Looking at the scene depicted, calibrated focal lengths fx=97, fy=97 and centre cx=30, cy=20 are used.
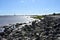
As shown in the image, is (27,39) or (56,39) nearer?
(56,39)

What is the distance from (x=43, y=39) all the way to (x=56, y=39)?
Answer: 2.92m

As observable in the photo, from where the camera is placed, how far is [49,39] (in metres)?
15.9

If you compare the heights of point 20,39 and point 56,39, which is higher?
point 56,39

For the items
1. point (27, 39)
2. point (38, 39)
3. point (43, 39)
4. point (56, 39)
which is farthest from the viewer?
point (27, 39)

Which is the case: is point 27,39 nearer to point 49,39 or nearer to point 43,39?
point 43,39

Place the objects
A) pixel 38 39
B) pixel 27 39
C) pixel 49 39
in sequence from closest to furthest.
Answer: pixel 49 39
pixel 38 39
pixel 27 39

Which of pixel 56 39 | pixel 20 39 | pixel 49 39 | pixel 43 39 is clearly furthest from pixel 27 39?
pixel 56 39

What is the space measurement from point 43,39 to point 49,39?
1.36m

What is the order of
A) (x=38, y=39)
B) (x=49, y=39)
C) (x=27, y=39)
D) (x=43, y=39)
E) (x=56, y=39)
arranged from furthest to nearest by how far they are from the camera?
(x=27, y=39), (x=38, y=39), (x=43, y=39), (x=49, y=39), (x=56, y=39)

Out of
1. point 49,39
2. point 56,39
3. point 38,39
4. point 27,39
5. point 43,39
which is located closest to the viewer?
point 56,39

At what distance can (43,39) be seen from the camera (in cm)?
1697

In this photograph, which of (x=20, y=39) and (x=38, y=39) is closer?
(x=38, y=39)

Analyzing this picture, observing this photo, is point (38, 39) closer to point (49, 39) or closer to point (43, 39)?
point (43, 39)

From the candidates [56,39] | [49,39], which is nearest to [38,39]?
[49,39]
